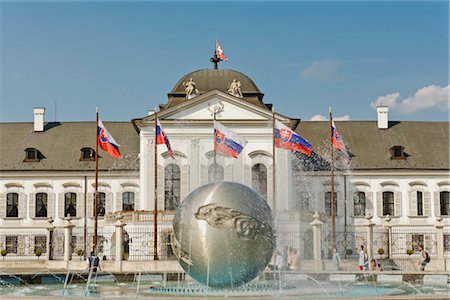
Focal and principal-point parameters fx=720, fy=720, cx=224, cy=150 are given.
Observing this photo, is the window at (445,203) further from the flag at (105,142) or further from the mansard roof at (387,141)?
the flag at (105,142)

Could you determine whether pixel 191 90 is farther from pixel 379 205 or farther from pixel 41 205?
pixel 379 205

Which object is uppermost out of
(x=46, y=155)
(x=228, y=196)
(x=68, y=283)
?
(x=46, y=155)

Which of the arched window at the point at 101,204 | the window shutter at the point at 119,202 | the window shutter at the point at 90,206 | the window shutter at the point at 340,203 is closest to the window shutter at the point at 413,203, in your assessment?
the window shutter at the point at 340,203

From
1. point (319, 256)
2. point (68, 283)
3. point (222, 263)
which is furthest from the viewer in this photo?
point (319, 256)

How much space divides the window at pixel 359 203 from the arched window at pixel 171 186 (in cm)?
1250

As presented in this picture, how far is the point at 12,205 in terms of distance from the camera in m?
47.5

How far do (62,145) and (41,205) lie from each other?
472 centimetres

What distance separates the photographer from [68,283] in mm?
23203

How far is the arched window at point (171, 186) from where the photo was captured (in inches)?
1703

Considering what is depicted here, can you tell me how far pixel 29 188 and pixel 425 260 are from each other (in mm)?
28213

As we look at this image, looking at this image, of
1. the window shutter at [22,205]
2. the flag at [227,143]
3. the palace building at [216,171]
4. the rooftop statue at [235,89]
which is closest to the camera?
the flag at [227,143]

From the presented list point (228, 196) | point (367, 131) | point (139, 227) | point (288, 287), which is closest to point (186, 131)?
point (139, 227)

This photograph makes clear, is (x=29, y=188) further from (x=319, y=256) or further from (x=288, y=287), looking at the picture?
(x=288, y=287)

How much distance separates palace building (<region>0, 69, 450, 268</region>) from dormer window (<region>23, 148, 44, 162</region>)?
67 mm
